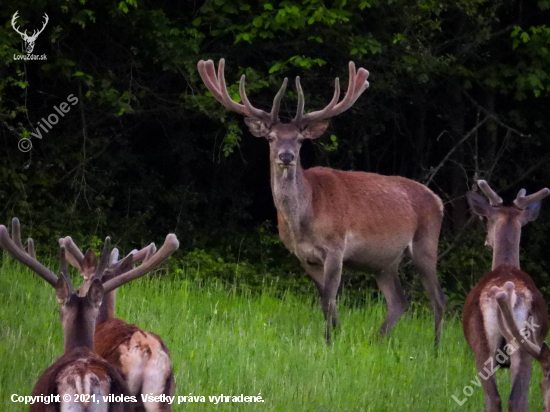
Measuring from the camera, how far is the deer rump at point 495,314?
6652mm

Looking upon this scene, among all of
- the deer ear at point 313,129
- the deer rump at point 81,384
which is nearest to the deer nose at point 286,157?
the deer ear at point 313,129

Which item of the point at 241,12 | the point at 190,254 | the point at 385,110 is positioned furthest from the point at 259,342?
the point at 385,110

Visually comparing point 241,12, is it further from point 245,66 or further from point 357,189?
point 357,189

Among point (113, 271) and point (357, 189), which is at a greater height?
point (357, 189)

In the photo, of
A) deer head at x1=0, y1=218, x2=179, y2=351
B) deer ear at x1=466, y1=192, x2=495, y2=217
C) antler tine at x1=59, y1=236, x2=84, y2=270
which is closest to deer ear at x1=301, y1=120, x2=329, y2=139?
deer ear at x1=466, y1=192, x2=495, y2=217

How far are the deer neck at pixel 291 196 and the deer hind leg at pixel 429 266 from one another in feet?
4.83

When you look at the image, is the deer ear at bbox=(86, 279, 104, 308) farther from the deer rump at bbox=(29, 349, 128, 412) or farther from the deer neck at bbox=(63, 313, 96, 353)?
the deer rump at bbox=(29, 349, 128, 412)

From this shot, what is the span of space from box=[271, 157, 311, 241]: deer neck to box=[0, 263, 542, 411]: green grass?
2.87 feet

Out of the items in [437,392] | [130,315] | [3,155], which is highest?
[3,155]

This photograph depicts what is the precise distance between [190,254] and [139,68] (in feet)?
8.25

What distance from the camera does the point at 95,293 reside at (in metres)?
5.07

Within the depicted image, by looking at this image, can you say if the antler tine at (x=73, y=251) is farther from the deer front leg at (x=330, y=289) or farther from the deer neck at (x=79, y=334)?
the deer front leg at (x=330, y=289)

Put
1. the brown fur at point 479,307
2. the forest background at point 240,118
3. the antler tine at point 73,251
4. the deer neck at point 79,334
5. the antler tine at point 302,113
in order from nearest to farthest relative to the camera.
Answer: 1. the deer neck at point 79,334
2. the antler tine at point 73,251
3. the brown fur at point 479,307
4. the antler tine at point 302,113
5. the forest background at point 240,118

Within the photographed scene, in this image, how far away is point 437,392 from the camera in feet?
25.4
